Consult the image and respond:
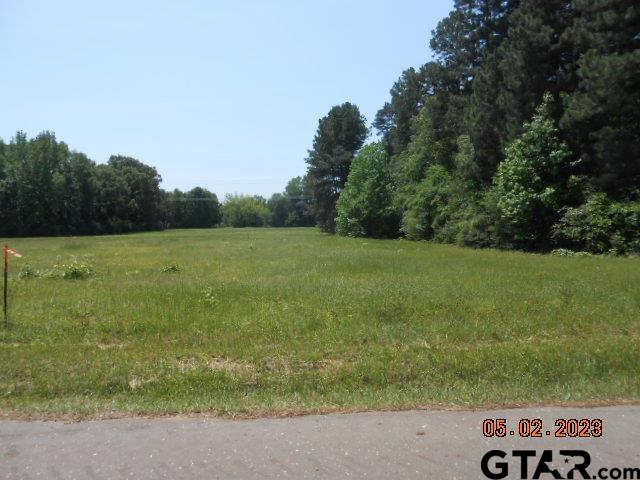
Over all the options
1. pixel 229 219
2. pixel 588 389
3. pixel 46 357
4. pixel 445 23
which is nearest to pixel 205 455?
pixel 588 389

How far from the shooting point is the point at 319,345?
8641 millimetres

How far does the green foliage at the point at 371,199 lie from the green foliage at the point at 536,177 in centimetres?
2519

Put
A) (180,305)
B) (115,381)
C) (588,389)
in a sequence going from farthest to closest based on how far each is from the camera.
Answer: (180,305), (115,381), (588,389)

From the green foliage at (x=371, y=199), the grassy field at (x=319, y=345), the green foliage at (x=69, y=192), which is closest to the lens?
the grassy field at (x=319, y=345)

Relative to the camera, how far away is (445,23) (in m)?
46.1

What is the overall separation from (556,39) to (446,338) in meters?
27.3

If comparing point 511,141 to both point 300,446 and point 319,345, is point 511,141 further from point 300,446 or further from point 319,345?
point 300,446

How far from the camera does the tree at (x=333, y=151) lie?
7181 centimetres

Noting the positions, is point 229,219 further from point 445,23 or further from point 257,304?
point 257,304

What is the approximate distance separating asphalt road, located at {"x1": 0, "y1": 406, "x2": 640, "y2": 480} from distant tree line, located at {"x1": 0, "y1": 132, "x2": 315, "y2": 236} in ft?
244

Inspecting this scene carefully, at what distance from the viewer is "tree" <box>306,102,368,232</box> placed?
2827 inches

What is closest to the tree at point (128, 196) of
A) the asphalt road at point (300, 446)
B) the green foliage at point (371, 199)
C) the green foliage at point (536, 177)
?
the green foliage at point (371, 199)

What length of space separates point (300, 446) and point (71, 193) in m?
89.6

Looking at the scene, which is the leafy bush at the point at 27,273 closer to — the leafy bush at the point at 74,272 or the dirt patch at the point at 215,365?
the leafy bush at the point at 74,272
